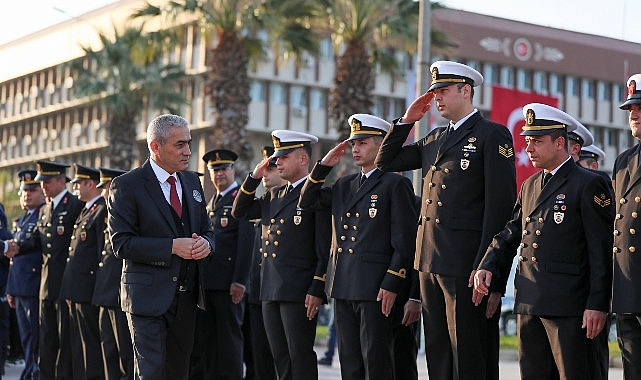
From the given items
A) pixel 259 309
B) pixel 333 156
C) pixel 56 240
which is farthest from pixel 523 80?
pixel 333 156

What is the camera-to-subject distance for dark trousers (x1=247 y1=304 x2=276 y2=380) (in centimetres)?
1162

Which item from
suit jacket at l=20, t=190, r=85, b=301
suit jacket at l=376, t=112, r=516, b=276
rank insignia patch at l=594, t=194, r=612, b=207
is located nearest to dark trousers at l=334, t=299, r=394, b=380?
suit jacket at l=376, t=112, r=516, b=276

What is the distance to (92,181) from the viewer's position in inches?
512

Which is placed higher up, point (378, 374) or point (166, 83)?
point (166, 83)

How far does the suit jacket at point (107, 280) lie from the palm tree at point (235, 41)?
715 inches

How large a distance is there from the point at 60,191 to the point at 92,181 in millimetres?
720

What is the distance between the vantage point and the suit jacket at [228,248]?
39.9ft

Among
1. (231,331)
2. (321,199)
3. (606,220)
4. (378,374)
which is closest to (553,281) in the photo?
(606,220)

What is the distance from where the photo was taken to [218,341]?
1218 cm

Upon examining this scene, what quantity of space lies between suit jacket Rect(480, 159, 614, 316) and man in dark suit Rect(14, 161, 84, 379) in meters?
5.95

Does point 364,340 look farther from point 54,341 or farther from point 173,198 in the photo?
point 54,341

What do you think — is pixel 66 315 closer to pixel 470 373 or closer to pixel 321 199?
pixel 321 199

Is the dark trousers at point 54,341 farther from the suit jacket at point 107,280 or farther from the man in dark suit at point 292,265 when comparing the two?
the man in dark suit at point 292,265

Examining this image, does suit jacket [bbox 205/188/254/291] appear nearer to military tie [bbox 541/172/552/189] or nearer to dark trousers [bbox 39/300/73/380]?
dark trousers [bbox 39/300/73/380]
